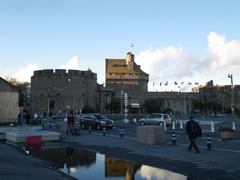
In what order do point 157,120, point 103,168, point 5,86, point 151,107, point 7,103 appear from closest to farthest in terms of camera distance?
1. point 103,168
2. point 7,103
3. point 5,86
4. point 157,120
5. point 151,107

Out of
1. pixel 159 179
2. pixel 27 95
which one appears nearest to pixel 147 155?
pixel 159 179

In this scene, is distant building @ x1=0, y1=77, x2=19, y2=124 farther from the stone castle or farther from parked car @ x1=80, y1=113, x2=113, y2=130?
the stone castle

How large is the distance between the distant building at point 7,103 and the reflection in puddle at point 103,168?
1013 inches

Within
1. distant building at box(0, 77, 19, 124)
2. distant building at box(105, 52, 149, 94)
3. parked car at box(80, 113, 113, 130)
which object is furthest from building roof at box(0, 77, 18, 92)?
distant building at box(105, 52, 149, 94)

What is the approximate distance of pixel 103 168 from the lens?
17.0m

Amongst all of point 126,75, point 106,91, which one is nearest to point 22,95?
point 106,91

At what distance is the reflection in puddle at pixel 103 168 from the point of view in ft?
48.5

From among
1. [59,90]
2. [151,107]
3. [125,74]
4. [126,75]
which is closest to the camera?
[151,107]

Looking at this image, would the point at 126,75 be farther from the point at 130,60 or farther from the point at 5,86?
the point at 5,86

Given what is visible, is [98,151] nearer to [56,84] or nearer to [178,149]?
[178,149]

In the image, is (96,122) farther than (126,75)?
No

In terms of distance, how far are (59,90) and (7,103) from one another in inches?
3678

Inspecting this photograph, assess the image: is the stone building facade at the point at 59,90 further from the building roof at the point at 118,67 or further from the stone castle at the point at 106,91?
the building roof at the point at 118,67

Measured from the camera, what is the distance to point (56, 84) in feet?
458
